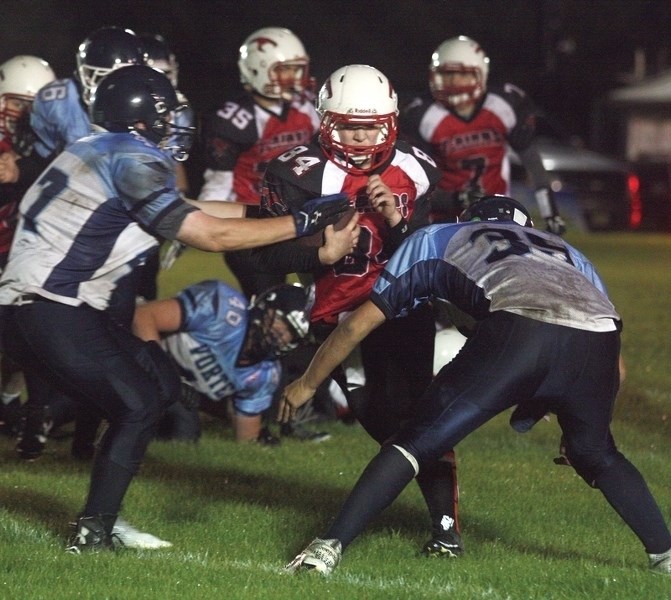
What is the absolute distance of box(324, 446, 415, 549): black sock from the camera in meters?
4.42

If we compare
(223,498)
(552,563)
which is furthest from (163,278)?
(552,563)

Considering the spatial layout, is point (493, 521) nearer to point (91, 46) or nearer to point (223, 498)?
point (223, 498)

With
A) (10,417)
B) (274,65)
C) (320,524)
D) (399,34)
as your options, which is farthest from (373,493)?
(399,34)

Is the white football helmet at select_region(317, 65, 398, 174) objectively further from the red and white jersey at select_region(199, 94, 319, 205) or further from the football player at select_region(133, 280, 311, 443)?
the red and white jersey at select_region(199, 94, 319, 205)

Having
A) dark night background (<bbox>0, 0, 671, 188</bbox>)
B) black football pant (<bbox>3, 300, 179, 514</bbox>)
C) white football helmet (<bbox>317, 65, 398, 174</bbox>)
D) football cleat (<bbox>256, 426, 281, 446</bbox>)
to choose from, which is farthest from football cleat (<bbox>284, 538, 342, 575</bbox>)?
dark night background (<bbox>0, 0, 671, 188</bbox>)

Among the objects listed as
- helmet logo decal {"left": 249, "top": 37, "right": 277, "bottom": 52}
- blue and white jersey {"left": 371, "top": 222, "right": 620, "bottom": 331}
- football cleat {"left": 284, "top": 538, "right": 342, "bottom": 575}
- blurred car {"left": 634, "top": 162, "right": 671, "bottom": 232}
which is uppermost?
helmet logo decal {"left": 249, "top": 37, "right": 277, "bottom": 52}

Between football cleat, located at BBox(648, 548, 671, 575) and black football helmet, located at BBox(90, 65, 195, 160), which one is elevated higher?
black football helmet, located at BBox(90, 65, 195, 160)

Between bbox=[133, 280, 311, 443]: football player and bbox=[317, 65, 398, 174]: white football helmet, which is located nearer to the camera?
bbox=[317, 65, 398, 174]: white football helmet

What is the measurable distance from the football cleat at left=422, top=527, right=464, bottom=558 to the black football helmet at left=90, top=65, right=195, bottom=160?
62.3 inches

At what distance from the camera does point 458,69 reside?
9.05 m

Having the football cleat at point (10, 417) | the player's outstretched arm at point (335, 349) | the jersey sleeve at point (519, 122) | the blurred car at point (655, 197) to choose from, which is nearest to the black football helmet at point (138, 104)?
the player's outstretched arm at point (335, 349)

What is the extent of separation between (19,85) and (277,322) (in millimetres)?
2585

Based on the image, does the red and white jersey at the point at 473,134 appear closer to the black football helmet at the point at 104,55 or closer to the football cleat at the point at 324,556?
the black football helmet at the point at 104,55

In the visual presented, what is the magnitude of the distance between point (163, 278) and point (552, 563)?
1155 cm
